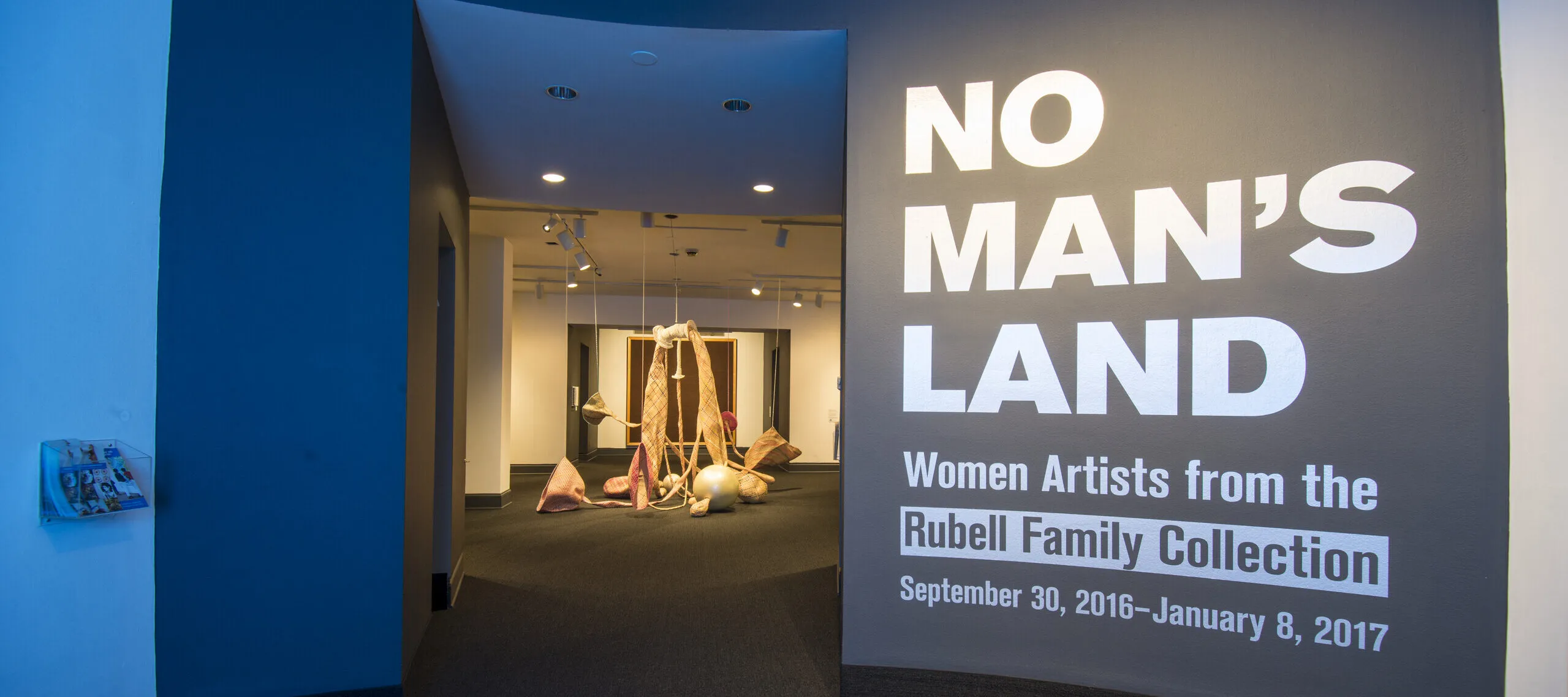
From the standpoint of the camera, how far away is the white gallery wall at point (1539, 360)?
2086 millimetres

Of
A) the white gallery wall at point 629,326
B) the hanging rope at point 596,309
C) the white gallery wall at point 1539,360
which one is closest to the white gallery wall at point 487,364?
the hanging rope at point 596,309

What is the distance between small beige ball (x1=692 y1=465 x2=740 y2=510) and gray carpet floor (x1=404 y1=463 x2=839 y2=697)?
352mm

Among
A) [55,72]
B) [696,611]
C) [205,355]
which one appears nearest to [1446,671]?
[696,611]

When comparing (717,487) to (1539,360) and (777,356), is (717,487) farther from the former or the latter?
(1539,360)

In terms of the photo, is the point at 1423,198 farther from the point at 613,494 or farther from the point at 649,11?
the point at 613,494

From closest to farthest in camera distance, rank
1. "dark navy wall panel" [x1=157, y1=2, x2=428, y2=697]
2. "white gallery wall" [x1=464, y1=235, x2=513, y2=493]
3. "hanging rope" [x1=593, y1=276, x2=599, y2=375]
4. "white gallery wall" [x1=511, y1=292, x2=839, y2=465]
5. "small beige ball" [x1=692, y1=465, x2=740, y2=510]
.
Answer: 1. "dark navy wall panel" [x1=157, y1=2, x2=428, y2=697]
2. "small beige ball" [x1=692, y1=465, x2=740, y2=510]
3. "white gallery wall" [x1=464, y1=235, x2=513, y2=493]
4. "hanging rope" [x1=593, y1=276, x2=599, y2=375]
5. "white gallery wall" [x1=511, y1=292, x2=839, y2=465]

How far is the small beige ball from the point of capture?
662 cm

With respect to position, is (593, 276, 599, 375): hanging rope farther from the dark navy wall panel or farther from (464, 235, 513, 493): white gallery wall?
the dark navy wall panel

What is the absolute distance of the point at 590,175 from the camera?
14.3ft

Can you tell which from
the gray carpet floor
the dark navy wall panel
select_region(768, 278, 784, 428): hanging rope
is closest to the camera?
the dark navy wall panel

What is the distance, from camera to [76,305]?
76.7 inches

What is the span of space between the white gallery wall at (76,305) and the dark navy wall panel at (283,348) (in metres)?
0.17

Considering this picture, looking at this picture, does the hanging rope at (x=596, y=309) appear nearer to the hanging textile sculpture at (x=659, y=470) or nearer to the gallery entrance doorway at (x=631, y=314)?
the gallery entrance doorway at (x=631, y=314)

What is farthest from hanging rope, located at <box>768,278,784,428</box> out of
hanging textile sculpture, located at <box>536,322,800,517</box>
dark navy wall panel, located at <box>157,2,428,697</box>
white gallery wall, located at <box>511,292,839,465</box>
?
dark navy wall panel, located at <box>157,2,428,697</box>
